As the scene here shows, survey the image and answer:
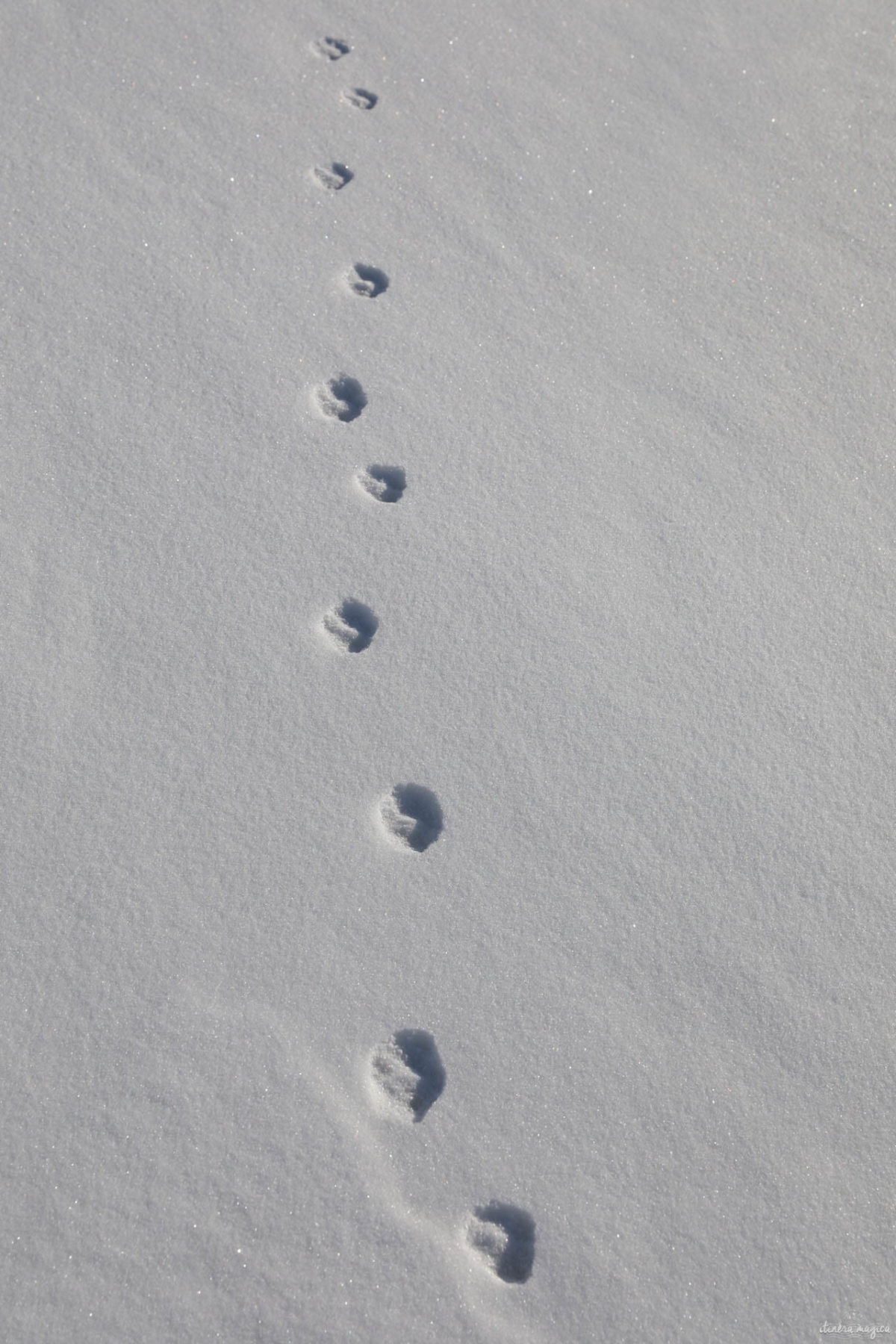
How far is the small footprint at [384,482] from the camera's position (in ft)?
4.41

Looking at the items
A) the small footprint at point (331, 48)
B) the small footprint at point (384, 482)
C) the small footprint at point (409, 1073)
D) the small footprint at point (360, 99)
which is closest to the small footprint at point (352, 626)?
the small footprint at point (384, 482)

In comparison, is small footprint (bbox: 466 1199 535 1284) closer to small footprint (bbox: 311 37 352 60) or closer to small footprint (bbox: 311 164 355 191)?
small footprint (bbox: 311 164 355 191)

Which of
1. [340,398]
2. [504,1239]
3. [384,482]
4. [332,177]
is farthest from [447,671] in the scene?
[332,177]

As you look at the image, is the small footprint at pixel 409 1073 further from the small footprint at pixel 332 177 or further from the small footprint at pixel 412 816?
the small footprint at pixel 332 177

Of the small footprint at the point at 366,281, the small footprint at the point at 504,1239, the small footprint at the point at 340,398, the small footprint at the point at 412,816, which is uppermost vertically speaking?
the small footprint at the point at 366,281

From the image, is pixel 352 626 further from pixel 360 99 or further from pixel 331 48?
pixel 331 48

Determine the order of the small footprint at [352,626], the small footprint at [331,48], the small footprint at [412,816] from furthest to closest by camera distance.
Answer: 1. the small footprint at [331,48]
2. the small footprint at [352,626]
3. the small footprint at [412,816]

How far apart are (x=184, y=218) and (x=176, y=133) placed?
0.61 ft

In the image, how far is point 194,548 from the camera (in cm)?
130

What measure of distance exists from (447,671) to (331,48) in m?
1.18

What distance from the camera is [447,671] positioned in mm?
1254

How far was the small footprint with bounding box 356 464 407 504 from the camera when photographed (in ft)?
4.41

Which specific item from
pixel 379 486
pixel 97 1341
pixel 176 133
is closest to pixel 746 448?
pixel 379 486

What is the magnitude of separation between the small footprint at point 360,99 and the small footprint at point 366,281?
0.35m
